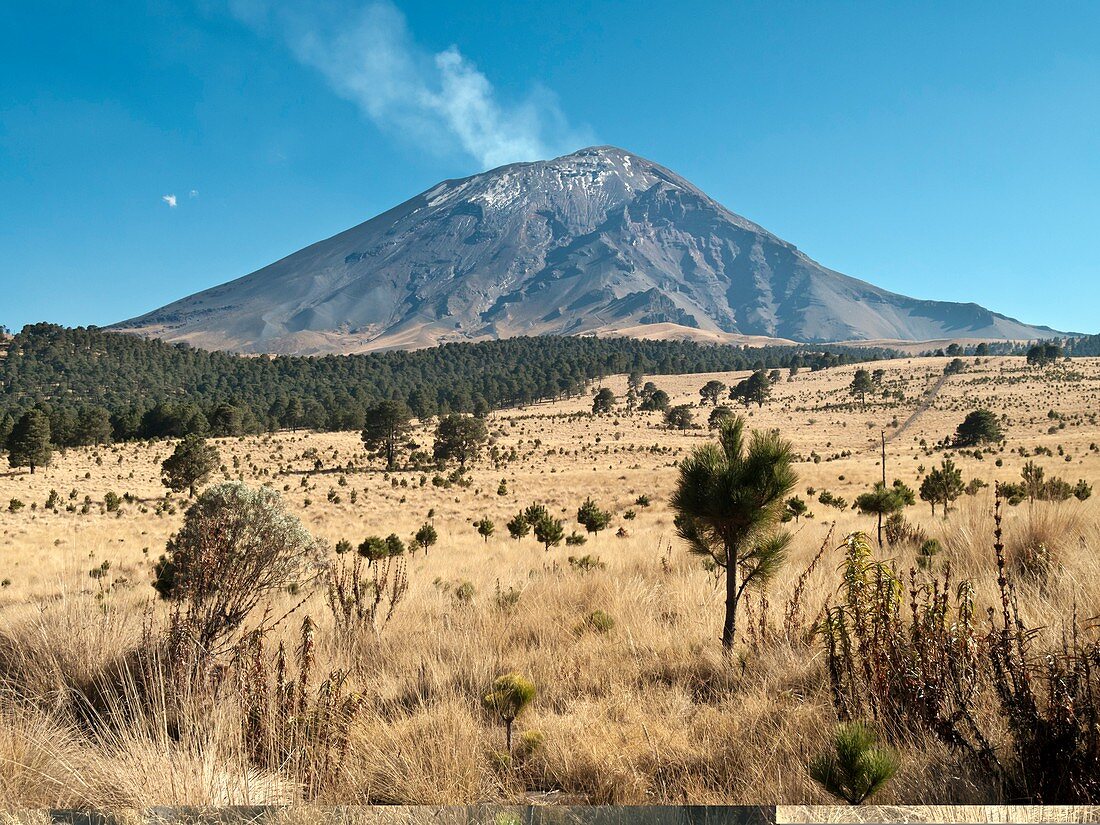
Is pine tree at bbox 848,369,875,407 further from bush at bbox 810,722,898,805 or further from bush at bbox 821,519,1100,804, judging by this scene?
bush at bbox 810,722,898,805

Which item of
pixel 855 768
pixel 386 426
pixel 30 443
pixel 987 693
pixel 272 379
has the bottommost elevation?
pixel 987 693

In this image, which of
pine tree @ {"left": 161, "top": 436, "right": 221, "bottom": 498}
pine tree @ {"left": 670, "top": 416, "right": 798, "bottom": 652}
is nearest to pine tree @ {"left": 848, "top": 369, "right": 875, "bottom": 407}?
pine tree @ {"left": 161, "top": 436, "right": 221, "bottom": 498}

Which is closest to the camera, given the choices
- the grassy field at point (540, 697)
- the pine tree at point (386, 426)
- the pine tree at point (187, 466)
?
the grassy field at point (540, 697)

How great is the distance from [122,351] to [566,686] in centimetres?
17494

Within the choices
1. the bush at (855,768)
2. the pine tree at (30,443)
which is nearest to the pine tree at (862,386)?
the pine tree at (30,443)

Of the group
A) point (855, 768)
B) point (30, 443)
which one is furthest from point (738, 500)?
point (30, 443)

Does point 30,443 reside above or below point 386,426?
below

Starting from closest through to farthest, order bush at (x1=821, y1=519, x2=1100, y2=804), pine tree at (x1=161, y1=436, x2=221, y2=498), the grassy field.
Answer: bush at (x1=821, y1=519, x2=1100, y2=804) < the grassy field < pine tree at (x1=161, y1=436, x2=221, y2=498)

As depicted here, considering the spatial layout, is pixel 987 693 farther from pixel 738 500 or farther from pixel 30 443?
pixel 30 443

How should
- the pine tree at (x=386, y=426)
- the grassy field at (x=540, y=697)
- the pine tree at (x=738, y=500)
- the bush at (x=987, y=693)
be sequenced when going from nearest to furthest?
1. the bush at (x=987, y=693)
2. the grassy field at (x=540, y=697)
3. the pine tree at (x=738, y=500)
4. the pine tree at (x=386, y=426)

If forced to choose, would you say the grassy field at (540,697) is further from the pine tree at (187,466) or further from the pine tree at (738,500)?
the pine tree at (187,466)

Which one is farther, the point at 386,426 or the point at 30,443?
the point at 386,426

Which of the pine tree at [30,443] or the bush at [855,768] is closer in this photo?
the bush at [855,768]

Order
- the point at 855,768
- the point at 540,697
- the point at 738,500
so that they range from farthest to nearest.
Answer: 1. the point at 738,500
2. the point at 540,697
3. the point at 855,768
